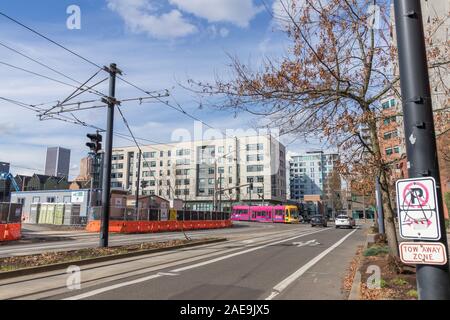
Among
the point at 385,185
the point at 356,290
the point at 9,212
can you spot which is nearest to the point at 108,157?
the point at 385,185

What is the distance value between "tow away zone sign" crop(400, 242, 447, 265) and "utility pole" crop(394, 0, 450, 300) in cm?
5

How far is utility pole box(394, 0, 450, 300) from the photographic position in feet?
11.4

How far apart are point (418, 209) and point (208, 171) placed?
111 m

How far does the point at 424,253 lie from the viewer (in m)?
3.55

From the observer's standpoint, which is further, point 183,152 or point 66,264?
point 183,152

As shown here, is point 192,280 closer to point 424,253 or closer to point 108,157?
point 424,253

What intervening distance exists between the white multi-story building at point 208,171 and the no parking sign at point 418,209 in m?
97.4

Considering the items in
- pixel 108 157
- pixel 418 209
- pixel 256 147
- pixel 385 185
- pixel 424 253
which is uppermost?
pixel 256 147

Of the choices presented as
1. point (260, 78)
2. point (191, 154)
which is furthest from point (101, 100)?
point (191, 154)

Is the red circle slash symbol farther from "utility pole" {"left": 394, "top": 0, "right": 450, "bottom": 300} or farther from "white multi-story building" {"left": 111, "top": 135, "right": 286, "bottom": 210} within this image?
"white multi-story building" {"left": 111, "top": 135, "right": 286, "bottom": 210}

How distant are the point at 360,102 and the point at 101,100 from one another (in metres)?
10.5

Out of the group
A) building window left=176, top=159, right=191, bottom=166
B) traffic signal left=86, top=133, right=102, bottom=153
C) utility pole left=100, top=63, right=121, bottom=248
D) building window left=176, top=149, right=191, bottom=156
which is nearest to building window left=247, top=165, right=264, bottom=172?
building window left=176, top=159, right=191, bottom=166
